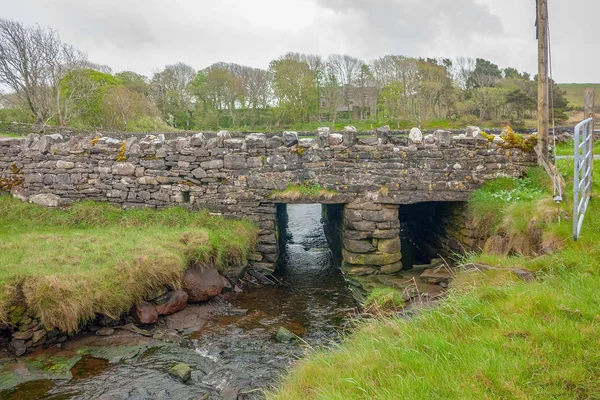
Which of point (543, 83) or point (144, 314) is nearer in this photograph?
point (144, 314)

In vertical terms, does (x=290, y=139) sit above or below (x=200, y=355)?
above

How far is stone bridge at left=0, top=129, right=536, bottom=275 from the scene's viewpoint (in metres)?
9.62

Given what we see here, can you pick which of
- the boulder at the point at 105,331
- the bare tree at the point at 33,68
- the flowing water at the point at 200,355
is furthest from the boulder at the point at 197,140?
the bare tree at the point at 33,68

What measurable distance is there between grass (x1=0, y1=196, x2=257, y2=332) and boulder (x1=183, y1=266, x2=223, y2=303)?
0.63ft

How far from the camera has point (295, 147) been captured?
987 centimetres

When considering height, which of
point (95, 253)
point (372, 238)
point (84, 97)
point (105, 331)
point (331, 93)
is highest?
point (331, 93)

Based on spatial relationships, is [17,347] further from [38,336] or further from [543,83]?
[543,83]

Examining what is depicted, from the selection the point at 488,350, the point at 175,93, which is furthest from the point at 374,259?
the point at 175,93

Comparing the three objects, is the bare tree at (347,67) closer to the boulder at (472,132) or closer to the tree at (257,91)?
the tree at (257,91)

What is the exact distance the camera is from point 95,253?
7730 mm

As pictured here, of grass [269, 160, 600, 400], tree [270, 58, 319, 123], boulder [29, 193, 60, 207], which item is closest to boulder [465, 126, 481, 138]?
grass [269, 160, 600, 400]

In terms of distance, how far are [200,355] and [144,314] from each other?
137cm

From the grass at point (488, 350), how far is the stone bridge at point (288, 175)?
183 inches

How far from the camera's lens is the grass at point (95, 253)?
6.30 m
